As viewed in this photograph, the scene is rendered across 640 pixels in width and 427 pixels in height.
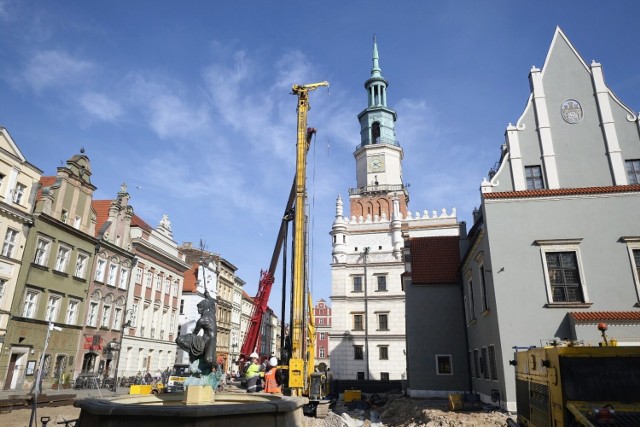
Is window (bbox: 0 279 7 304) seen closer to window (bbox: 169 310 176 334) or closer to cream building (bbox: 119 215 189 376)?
cream building (bbox: 119 215 189 376)

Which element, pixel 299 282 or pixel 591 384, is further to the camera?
pixel 299 282

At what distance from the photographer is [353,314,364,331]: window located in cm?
4450

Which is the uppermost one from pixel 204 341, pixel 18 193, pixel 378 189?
pixel 378 189

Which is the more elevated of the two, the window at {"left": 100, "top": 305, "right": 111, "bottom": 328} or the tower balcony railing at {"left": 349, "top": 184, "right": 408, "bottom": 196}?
the tower balcony railing at {"left": 349, "top": 184, "right": 408, "bottom": 196}

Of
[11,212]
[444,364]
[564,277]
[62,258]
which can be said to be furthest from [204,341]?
[62,258]

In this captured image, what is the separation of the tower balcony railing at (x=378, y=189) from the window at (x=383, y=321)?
1504 centimetres

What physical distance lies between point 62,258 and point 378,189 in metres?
33.9

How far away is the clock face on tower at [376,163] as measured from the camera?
5384 centimetres

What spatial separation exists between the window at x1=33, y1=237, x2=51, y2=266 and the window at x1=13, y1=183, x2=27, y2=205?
273cm

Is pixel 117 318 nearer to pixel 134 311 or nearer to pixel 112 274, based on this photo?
pixel 134 311

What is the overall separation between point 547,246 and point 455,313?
9.29 m

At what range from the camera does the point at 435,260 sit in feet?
83.7

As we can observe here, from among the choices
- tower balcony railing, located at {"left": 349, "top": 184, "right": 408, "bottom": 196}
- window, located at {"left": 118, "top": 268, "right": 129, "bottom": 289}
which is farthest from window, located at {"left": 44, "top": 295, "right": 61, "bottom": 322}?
tower balcony railing, located at {"left": 349, "top": 184, "right": 408, "bottom": 196}

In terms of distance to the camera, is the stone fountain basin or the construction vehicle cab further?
the construction vehicle cab
